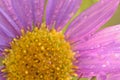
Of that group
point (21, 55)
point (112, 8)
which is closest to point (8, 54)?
point (21, 55)

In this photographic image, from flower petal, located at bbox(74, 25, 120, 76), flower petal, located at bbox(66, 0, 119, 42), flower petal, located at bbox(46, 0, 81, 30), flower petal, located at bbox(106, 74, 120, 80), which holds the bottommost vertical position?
flower petal, located at bbox(106, 74, 120, 80)

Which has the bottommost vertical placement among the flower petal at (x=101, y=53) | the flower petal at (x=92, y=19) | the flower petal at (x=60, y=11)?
the flower petal at (x=101, y=53)

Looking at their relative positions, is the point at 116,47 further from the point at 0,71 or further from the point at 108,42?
the point at 0,71

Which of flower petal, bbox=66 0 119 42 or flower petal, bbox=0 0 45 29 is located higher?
flower petal, bbox=0 0 45 29

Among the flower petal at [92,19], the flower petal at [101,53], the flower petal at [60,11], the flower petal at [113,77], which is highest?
the flower petal at [60,11]

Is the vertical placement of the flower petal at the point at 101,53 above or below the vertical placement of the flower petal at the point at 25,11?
below
